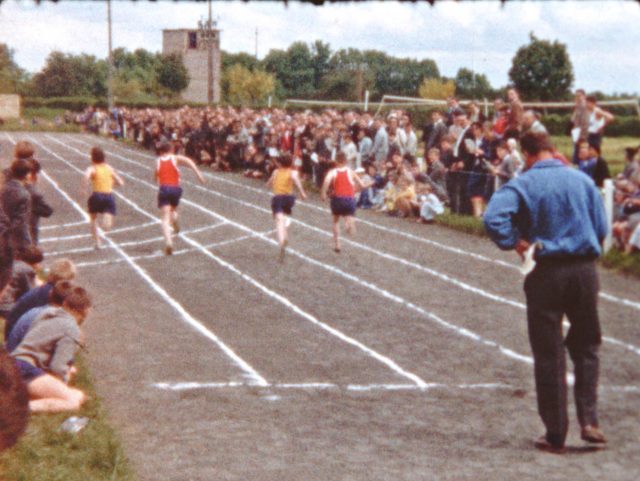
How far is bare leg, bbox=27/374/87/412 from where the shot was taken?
7547 mm

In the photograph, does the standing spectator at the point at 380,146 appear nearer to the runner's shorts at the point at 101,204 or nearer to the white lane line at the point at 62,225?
the white lane line at the point at 62,225

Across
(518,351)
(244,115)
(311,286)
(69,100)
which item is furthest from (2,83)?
(69,100)

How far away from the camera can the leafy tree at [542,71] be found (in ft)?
122

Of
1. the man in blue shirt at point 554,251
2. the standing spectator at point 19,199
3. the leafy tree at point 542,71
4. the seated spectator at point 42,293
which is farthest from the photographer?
the leafy tree at point 542,71

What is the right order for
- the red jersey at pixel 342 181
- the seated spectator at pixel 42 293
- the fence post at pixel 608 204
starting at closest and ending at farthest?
the seated spectator at pixel 42 293 → the fence post at pixel 608 204 → the red jersey at pixel 342 181

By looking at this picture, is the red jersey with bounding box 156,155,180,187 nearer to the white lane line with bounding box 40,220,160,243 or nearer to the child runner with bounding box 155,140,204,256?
the child runner with bounding box 155,140,204,256

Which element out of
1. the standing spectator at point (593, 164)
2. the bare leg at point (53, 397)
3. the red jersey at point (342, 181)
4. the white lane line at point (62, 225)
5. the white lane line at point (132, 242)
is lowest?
the white lane line at point (62, 225)

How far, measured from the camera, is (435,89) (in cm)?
5300

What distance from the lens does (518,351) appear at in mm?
11344

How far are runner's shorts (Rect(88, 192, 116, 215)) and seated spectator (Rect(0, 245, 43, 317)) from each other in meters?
8.69

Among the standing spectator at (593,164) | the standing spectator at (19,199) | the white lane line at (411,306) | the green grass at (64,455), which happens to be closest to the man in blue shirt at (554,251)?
the green grass at (64,455)

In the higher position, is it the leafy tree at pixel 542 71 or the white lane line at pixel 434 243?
the leafy tree at pixel 542 71

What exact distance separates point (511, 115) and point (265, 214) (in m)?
6.26

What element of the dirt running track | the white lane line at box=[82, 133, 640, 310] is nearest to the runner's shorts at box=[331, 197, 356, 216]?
the dirt running track
